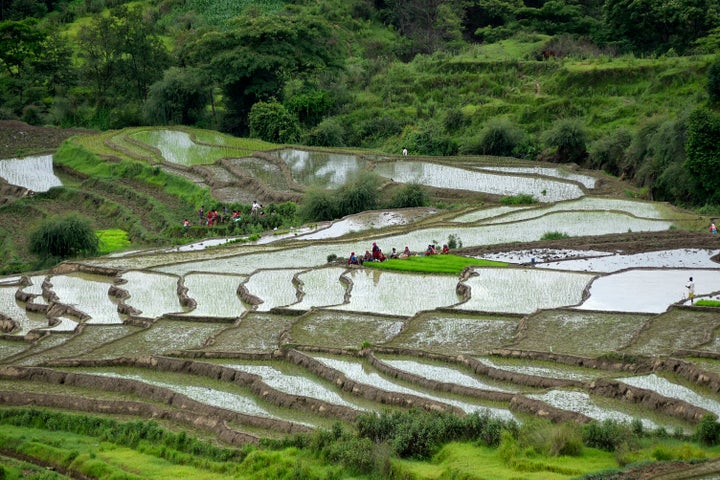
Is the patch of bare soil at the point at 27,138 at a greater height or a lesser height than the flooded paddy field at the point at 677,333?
lesser

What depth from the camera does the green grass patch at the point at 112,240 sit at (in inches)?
1522

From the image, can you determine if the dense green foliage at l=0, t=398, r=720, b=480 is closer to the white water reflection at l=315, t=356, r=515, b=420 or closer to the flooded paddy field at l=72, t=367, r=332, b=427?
the white water reflection at l=315, t=356, r=515, b=420

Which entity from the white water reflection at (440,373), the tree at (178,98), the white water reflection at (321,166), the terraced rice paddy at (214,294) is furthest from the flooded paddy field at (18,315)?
the tree at (178,98)

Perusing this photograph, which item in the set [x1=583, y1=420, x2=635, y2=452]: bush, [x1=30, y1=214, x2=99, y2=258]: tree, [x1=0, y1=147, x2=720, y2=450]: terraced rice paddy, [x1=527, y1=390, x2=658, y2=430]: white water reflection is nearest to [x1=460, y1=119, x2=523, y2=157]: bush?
[x1=0, y1=147, x2=720, y2=450]: terraced rice paddy

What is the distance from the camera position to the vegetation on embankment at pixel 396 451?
15656mm

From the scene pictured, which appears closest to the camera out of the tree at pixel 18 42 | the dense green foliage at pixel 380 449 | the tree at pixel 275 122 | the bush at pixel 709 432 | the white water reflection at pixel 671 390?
the dense green foliage at pixel 380 449

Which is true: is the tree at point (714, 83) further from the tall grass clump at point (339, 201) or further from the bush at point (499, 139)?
the tall grass clump at point (339, 201)

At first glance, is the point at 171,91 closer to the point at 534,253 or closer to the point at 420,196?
the point at 420,196

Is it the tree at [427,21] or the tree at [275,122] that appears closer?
the tree at [275,122]

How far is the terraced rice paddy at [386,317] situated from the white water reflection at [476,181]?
274 centimetres

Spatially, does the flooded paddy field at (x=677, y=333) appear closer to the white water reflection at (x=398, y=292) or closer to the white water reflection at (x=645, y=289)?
the white water reflection at (x=645, y=289)

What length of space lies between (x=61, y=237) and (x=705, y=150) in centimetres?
2101

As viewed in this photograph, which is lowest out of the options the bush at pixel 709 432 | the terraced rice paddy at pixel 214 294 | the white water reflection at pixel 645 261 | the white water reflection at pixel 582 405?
the terraced rice paddy at pixel 214 294

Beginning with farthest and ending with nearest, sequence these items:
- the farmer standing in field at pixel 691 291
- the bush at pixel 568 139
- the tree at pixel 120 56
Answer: the tree at pixel 120 56, the bush at pixel 568 139, the farmer standing in field at pixel 691 291
